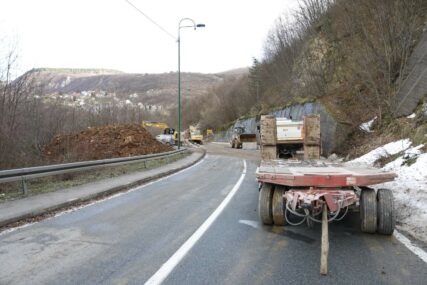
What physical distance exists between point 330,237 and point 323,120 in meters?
19.9

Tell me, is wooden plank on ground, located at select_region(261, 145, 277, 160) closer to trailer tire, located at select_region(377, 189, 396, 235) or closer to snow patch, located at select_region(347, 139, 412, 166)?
snow patch, located at select_region(347, 139, 412, 166)

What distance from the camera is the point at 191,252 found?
18.1ft

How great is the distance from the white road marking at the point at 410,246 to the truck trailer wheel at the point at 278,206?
6.07 feet

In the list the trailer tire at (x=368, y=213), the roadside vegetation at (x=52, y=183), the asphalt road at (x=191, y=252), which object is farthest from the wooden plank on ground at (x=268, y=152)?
the trailer tire at (x=368, y=213)

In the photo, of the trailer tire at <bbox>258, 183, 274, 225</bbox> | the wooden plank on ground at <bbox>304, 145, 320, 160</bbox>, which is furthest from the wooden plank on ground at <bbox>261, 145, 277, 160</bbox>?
the trailer tire at <bbox>258, 183, 274, 225</bbox>

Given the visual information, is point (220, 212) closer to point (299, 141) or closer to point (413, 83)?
point (299, 141)

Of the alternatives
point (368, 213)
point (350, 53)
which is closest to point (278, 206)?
point (368, 213)

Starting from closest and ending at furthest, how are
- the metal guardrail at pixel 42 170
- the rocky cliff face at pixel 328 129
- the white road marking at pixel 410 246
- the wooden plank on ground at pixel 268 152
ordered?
the white road marking at pixel 410 246
the metal guardrail at pixel 42 170
the wooden plank on ground at pixel 268 152
the rocky cliff face at pixel 328 129

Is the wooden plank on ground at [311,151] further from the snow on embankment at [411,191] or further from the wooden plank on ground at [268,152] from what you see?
the snow on embankment at [411,191]

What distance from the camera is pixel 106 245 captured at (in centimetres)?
588

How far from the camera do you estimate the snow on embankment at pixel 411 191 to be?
22.4 feet

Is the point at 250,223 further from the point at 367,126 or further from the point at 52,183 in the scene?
the point at 367,126

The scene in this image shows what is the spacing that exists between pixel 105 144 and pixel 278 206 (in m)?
20.1

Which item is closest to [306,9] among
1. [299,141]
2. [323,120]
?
[323,120]
